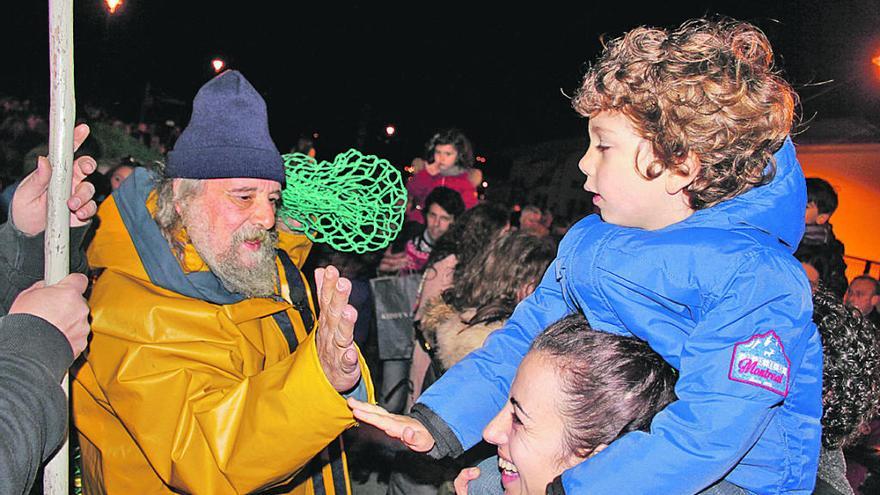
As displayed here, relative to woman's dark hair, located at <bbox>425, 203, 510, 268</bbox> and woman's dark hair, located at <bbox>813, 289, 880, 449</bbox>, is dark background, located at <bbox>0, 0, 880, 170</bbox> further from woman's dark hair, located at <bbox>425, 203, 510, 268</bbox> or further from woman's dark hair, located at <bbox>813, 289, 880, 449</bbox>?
woman's dark hair, located at <bbox>813, 289, 880, 449</bbox>

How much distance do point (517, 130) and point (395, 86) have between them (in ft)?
26.3

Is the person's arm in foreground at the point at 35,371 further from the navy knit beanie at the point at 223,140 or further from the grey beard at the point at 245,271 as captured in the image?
the navy knit beanie at the point at 223,140

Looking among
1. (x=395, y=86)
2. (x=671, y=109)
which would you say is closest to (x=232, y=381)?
(x=671, y=109)

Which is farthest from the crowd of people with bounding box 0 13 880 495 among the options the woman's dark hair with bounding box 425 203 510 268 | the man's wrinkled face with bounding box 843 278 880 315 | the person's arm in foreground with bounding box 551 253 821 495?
the man's wrinkled face with bounding box 843 278 880 315

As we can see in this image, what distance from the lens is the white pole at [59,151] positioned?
154 centimetres

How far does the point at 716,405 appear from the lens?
4.60 feet

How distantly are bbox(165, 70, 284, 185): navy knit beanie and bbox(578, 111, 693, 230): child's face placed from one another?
4.83 ft

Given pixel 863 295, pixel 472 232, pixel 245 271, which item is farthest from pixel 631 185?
pixel 863 295

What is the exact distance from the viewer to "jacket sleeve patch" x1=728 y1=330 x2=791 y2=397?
1402 millimetres

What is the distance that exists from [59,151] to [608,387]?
147cm

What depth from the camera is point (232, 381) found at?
2225 mm

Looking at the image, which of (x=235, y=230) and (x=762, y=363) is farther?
(x=235, y=230)

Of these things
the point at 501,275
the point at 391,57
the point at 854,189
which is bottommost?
the point at 391,57

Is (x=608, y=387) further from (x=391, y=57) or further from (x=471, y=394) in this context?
(x=391, y=57)
